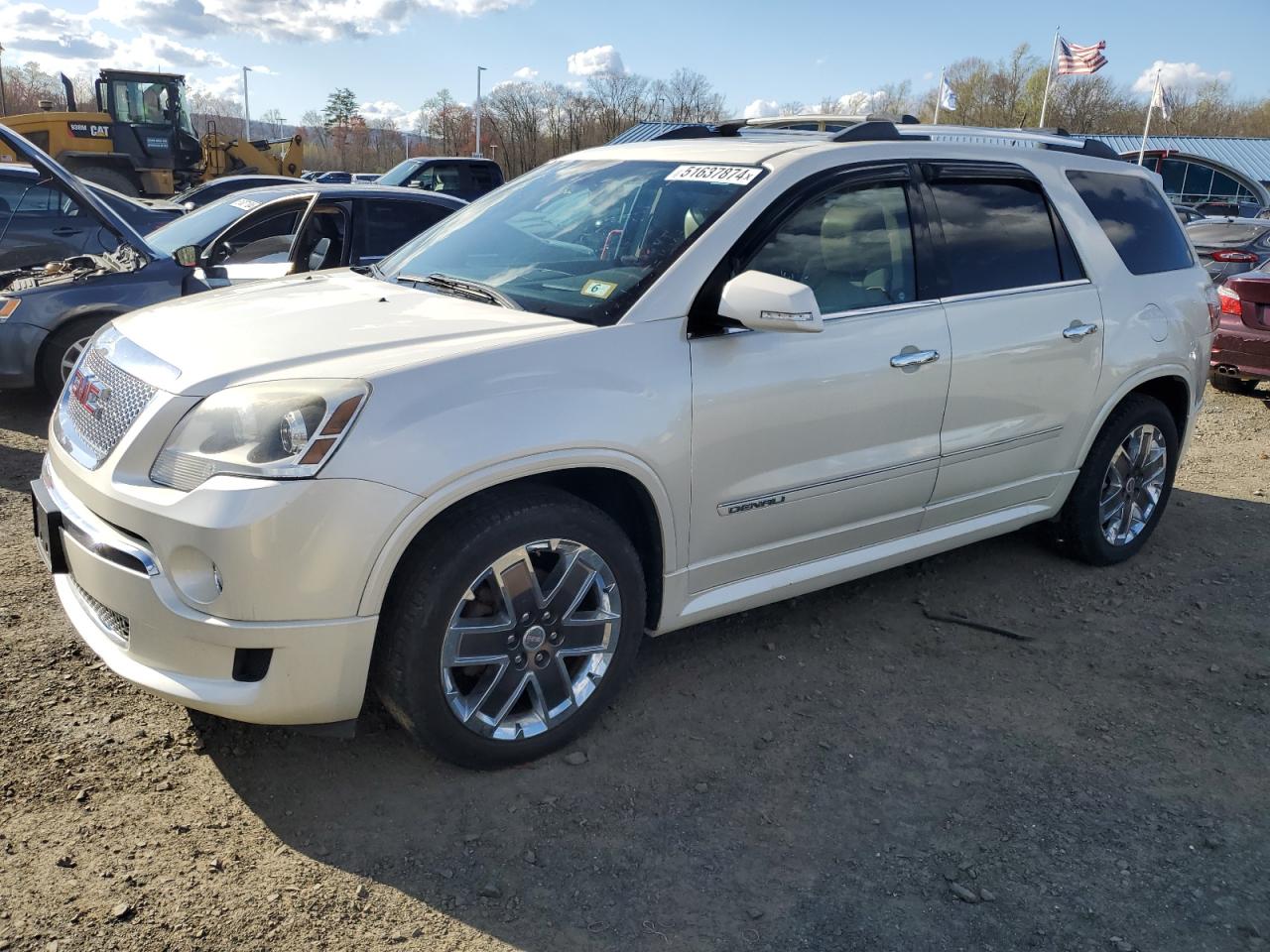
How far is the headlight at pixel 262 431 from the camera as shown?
2.51 meters

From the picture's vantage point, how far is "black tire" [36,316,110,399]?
21.1 feet

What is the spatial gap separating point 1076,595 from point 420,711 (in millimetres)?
3214

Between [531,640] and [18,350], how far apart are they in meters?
5.09

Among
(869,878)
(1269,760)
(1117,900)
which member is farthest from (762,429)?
(1269,760)

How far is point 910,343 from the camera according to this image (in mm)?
3646

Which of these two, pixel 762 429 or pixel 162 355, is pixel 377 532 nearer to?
pixel 162 355

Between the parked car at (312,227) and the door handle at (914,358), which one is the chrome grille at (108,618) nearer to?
the door handle at (914,358)

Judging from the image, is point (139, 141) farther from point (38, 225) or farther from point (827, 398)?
point (827, 398)

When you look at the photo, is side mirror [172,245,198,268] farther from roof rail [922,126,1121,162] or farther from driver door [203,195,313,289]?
roof rail [922,126,1121,162]

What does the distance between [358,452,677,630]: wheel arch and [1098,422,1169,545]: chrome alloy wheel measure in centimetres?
261

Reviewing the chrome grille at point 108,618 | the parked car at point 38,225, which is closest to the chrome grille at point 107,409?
the chrome grille at point 108,618

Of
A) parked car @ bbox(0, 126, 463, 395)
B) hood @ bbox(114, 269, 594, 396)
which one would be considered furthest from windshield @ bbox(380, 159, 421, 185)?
hood @ bbox(114, 269, 594, 396)

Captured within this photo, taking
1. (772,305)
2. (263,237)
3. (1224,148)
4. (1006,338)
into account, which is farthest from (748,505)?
(1224,148)

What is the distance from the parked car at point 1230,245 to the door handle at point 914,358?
9.19m
